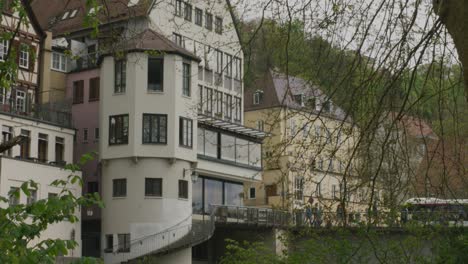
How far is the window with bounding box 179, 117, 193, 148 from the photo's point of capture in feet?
191

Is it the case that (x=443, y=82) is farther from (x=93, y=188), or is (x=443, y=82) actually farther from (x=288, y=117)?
(x=93, y=188)

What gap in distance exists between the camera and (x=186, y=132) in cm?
5866

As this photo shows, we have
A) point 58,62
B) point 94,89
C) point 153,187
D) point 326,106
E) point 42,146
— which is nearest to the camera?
point 326,106

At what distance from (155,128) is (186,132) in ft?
7.84

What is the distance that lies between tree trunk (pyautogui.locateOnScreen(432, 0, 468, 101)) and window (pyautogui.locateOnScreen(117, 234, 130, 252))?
4761 centimetres

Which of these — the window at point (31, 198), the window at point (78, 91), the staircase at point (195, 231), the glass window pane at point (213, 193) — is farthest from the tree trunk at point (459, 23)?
the glass window pane at point (213, 193)

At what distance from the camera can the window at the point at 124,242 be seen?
179 ft

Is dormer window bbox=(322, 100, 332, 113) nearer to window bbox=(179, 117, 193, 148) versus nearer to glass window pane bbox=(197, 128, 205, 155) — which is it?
window bbox=(179, 117, 193, 148)

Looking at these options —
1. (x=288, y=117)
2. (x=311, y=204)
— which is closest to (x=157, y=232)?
(x=311, y=204)

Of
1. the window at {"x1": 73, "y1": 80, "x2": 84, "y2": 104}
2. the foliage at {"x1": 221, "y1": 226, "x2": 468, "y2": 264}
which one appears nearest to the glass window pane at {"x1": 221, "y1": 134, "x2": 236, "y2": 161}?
the window at {"x1": 73, "y1": 80, "x2": 84, "y2": 104}

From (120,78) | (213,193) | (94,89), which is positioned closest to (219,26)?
(120,78)

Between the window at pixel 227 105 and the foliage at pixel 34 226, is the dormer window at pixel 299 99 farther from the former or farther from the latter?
the foliage at pixel 34 226

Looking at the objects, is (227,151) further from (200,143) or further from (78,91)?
(78,91)

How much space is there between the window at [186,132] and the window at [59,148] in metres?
7.14
